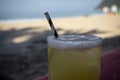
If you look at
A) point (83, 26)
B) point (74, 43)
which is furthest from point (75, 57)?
point (83, 26)

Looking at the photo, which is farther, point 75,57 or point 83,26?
point 83,26

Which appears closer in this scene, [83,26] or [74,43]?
[74,43]

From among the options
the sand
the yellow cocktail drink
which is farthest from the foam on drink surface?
the sand

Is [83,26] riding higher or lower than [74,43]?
lower

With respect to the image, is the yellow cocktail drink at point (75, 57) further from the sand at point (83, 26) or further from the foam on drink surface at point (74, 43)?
the sand at point (83, 26)

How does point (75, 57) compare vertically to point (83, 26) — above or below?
above

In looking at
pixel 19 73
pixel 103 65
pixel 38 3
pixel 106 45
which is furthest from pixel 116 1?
pixel 103 65

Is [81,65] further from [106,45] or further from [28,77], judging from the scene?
[106,45]

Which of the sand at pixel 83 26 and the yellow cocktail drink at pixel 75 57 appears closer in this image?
the yellow cocktail drink at pixel 75 57

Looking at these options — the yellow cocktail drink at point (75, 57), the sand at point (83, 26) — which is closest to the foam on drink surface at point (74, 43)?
the yellow cocktail drink at point (75, 57)

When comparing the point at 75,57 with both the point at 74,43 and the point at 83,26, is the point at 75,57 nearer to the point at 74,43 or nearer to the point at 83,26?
the point at 74,43
